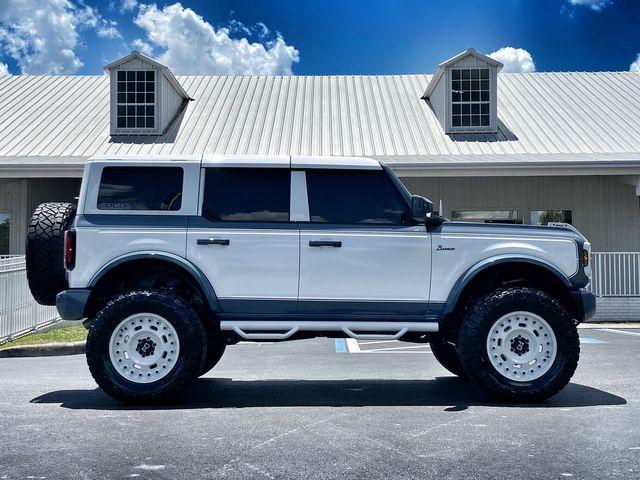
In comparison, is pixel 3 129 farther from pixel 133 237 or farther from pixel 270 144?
pixel 133 237

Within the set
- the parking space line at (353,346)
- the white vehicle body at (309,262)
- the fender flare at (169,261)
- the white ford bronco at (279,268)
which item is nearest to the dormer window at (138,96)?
the parking space line at (353,346)

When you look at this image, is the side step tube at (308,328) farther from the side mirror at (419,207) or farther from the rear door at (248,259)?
the side mirror at (419,207)

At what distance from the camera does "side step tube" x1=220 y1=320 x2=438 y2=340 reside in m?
6.70

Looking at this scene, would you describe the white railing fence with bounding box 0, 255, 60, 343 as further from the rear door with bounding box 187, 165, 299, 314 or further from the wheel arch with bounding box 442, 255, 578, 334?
the wheel arch with bounding box 442, 255, 578, 334

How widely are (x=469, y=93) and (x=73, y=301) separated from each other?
14.3m

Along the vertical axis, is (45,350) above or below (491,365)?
below

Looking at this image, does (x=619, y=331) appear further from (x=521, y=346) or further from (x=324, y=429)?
(x=324, y=429)

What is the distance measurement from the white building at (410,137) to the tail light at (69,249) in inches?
381

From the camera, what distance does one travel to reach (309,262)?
6.70 m

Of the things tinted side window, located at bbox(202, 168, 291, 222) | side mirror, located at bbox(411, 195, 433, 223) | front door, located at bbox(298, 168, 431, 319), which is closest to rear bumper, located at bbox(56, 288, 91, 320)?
tinted side window, located at bbox(202, 168, 291, 222)

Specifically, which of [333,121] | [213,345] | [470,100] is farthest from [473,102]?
[213,345]

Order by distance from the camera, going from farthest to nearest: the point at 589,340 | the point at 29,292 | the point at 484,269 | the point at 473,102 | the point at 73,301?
the point at 473,102 < the point at 29,292 < the point at 589,340 < the point at 484,269 < the point at 73,301

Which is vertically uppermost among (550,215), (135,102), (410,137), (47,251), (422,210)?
(135,102)

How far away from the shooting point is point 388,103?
66.6 ft
